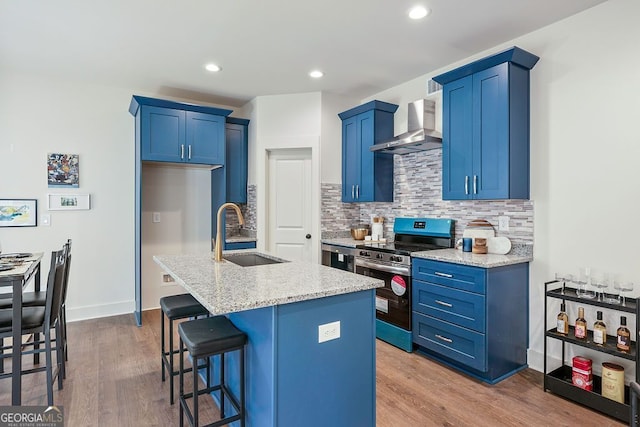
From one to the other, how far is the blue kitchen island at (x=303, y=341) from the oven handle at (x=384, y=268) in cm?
136

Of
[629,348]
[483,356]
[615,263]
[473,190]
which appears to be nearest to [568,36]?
[473,190]

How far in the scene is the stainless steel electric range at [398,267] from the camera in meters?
3.28

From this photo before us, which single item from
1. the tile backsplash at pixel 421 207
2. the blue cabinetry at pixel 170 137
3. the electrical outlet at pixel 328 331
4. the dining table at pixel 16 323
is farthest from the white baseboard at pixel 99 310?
the electrical outlet at pixel 328 331

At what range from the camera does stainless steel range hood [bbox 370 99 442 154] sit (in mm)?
3445

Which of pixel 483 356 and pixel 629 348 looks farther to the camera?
pixel 483 356

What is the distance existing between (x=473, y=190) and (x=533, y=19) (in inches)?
53.8

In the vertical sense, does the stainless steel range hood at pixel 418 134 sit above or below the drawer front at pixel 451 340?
above

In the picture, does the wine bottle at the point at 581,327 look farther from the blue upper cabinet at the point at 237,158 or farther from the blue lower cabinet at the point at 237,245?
the blue upper cabinet at the point at 237,158

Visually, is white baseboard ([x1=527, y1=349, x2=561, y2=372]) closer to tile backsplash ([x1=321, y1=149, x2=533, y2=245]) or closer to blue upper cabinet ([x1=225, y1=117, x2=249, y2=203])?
tile backsplash ([x1=321, y1=149, x2=533, y2=245])

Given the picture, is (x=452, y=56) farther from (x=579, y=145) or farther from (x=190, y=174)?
(x=190, y=174)

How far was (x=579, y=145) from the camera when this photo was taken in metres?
2.69

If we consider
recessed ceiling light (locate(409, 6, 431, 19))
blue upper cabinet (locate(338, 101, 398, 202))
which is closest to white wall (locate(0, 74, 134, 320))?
blue upper cabinet (locate(338, 101, 398, 202))

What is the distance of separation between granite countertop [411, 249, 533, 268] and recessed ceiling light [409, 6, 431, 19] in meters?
1.88

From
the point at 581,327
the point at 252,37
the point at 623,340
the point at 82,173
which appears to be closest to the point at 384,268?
the point at 581,327
